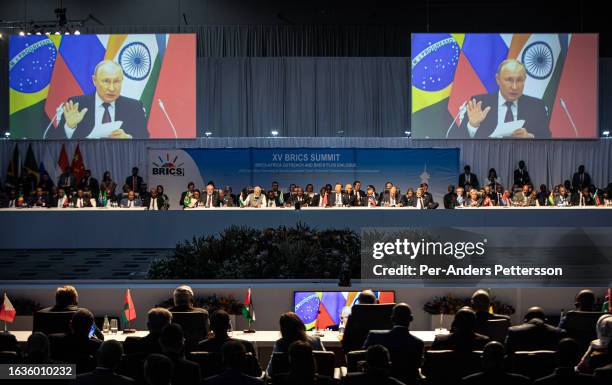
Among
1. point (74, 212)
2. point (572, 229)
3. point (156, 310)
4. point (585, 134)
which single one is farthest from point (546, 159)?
point (156, 310)

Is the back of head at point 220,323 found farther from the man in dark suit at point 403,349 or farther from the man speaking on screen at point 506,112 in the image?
the man speaking on screen at point 506,112

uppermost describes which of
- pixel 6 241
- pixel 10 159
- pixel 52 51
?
pixel 52 51

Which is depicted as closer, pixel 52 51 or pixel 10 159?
pixel 52 51

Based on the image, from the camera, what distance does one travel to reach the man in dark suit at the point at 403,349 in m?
4.23

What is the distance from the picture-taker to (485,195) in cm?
1330

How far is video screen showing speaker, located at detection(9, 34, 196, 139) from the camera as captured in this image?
15.5 meters

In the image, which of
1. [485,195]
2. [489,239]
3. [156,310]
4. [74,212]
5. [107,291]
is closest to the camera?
[156,310]

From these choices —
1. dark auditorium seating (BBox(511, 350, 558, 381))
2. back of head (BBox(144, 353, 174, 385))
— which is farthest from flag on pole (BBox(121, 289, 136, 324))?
dark auditorium seating (BBox(511, 350, 558, 381))

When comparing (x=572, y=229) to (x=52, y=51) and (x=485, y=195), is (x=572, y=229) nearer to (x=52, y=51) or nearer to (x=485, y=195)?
(x=485, y=195)

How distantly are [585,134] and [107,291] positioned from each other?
40.7ft

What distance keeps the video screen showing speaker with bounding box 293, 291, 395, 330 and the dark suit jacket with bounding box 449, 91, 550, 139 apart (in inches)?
420

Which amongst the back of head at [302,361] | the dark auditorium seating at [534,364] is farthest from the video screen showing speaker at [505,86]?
the back of head at [302,361]

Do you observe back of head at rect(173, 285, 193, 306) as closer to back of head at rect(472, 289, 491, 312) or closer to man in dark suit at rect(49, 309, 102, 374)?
man in dark suit at rect(49, 309, 102, 374)
